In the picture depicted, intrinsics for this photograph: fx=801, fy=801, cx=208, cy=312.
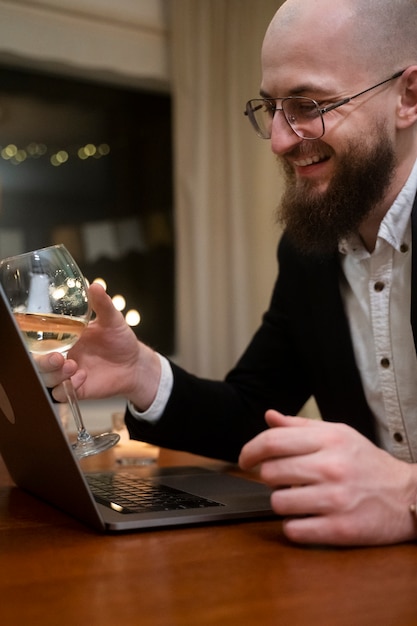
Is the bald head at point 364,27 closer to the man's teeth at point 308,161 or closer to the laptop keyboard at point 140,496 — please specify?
the man's teeth at point 308,161

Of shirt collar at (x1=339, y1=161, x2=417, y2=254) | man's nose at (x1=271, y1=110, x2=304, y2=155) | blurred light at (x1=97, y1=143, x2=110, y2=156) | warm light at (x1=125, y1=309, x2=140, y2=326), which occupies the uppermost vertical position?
blurred light at (x1=97, y1=143, x2=110, y2=156)

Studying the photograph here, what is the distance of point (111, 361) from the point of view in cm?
123

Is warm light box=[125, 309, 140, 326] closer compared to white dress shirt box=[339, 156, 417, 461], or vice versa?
white dress shirt box=[339, 156, 417, 461]

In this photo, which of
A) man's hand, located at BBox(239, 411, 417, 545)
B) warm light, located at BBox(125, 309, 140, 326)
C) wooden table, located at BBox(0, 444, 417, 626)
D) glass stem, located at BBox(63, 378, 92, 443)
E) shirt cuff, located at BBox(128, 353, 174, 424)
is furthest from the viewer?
warm light, located at BBox(125, 309, 140, 326)

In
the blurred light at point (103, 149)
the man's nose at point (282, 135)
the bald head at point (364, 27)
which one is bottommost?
the man's nose at point (282, 135)

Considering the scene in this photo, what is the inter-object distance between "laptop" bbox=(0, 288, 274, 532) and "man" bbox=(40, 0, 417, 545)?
0.71 feet

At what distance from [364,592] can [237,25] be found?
2872 millimetres

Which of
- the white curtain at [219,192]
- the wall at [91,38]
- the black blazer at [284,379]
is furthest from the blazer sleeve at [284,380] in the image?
the wall at [91,38]

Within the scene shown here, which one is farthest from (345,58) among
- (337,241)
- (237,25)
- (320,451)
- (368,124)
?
(237,25)

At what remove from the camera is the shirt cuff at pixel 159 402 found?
1318 millimetres

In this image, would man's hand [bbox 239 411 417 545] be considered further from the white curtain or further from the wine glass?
the white curtain

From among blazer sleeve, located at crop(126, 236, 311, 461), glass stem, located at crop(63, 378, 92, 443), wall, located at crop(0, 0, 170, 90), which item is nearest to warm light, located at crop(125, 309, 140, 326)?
wall, located at crop(0, 0, 170, 90)

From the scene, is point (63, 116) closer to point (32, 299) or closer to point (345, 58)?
point (345, 58)

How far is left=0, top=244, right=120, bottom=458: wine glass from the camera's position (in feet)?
3.09
